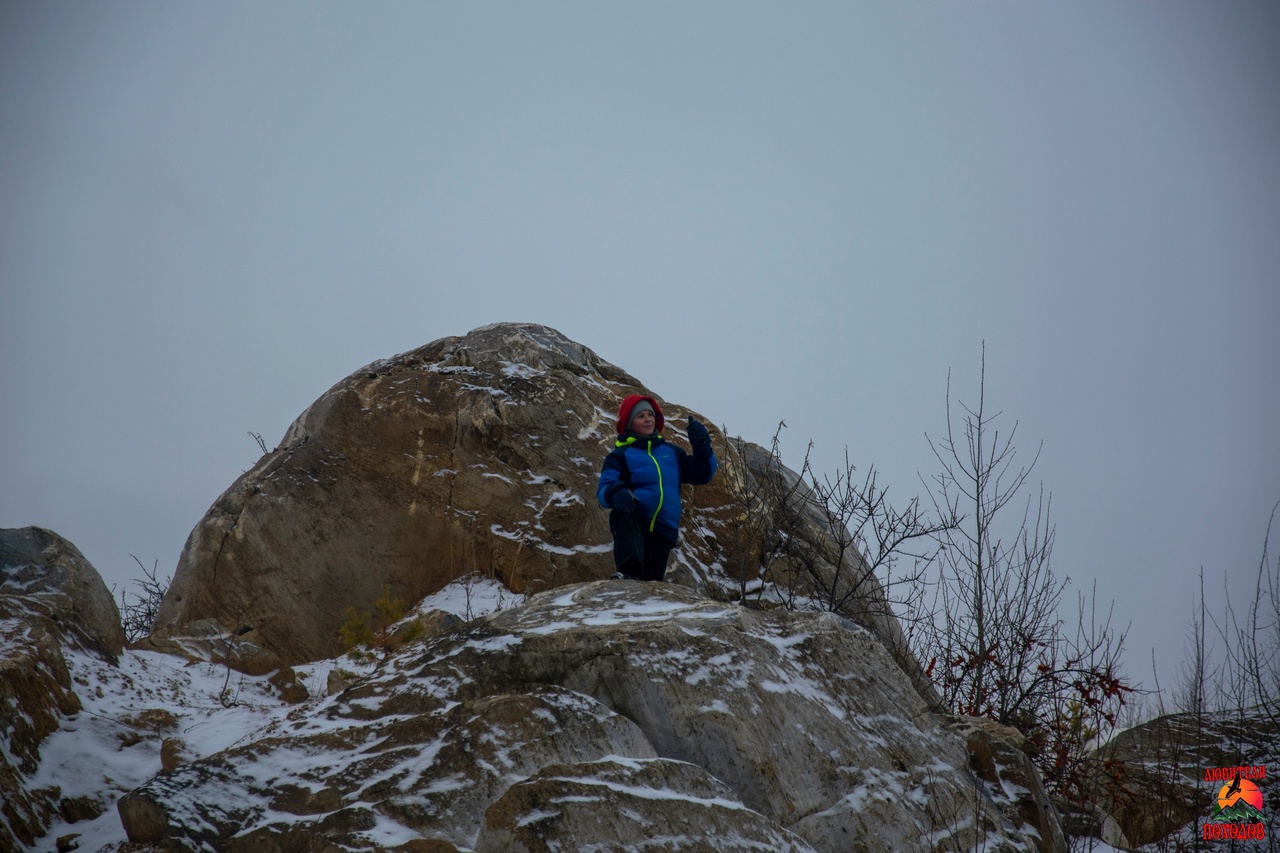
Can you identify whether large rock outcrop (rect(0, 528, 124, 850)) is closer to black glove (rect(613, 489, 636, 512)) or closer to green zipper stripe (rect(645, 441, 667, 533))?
black glove (rect(613, 489, 636, 512))

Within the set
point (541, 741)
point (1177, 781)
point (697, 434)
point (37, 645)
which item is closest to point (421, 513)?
point (697, 434)

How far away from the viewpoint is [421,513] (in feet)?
29.0

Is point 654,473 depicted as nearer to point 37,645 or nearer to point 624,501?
point 624,501

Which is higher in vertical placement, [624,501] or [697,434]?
[697,434]

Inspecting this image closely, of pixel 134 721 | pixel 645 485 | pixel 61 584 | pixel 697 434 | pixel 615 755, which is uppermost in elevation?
pixel 697 434

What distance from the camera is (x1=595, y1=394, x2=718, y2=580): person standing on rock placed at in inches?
260

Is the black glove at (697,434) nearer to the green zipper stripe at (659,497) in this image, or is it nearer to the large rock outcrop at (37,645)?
the green zipper stripe at (659,497)

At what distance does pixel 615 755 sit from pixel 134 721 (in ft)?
9.53

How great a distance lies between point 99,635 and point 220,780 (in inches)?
113

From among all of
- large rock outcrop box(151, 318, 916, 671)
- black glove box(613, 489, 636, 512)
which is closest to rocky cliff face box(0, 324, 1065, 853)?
large rock outcrop box(151, 318, 916, 671)

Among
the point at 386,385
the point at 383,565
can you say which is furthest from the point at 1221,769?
the point at 386,385

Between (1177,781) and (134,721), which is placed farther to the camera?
(1177,781)

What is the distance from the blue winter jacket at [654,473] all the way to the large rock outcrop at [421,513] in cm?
100

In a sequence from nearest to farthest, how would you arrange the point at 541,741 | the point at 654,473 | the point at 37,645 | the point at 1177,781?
1. the point at 541,741
2. the point at 37,645
3. the point at 1177,781
4. the point at 654,473
